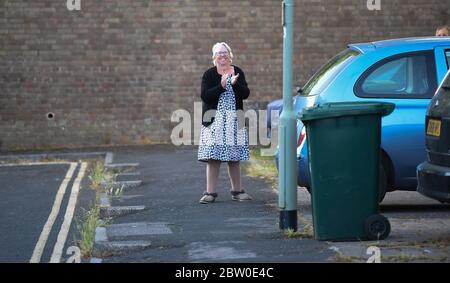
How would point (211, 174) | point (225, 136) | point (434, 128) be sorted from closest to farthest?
point (434, 128) < point (225, 136) < point (211, 174)

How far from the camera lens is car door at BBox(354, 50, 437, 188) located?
33.6ft

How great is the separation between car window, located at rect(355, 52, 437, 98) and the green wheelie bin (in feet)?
5.57

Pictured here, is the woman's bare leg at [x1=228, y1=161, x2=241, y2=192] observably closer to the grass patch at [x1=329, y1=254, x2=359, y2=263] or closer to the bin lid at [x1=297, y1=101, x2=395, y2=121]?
the bin lid at [x1=297, y1=101, x2=395, y2=121]

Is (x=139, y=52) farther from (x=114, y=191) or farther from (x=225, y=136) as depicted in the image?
(x=225, y=136)

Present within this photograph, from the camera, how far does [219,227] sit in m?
9.98

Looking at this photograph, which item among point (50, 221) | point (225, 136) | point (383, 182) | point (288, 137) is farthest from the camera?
point (225, 136)

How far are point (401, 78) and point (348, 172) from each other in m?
2.13

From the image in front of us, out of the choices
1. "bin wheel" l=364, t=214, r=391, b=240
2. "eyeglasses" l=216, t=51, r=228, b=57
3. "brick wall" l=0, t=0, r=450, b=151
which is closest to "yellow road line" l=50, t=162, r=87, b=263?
"eyeglasses" l=216, t=51, r=228, b=57

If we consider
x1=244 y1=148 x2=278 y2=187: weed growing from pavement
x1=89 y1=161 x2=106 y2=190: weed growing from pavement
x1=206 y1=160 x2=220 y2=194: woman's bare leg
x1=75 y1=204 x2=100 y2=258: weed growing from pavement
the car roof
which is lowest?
x1=89 y1=161 x2=106 y2=190: weed growing from pavement

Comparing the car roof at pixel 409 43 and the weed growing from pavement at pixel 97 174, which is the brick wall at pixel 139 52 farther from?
the car roof at pixel 409 43

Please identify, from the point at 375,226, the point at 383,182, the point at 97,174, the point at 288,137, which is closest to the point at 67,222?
the point at 288,137

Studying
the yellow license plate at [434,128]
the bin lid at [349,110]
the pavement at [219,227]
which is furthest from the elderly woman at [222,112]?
the yellow license plate at [434,128]

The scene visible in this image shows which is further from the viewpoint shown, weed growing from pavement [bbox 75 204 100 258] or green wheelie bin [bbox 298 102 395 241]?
weed growing from pavement [bbox 75 204 100 258]
